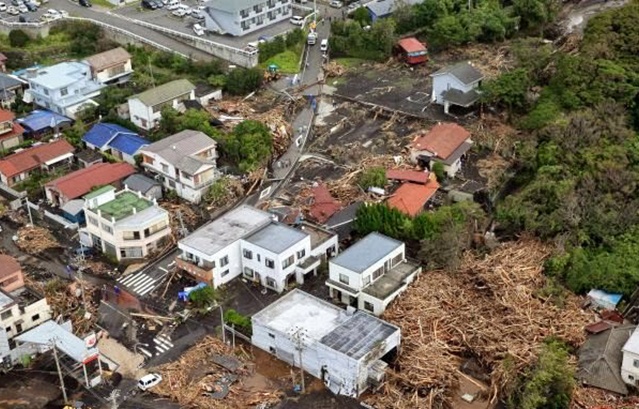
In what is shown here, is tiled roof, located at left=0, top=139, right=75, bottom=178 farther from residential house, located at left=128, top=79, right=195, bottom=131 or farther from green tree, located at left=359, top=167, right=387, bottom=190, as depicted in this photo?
green tree, located at left=359, top=167, right=387, bottom=190

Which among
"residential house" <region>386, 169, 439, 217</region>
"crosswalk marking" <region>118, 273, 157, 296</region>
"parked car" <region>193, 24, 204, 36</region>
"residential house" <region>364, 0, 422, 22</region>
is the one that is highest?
"residential house" <region>364, 0, 422, 22</region>

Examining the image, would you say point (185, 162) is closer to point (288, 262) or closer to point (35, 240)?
point (35, 240)

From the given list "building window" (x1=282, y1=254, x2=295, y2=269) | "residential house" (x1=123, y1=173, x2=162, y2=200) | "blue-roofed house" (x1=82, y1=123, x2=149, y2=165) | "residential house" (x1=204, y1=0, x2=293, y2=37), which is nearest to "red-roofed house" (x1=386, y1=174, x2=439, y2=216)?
"building window" (x1=282, y1=254, x2=295, y2=269)

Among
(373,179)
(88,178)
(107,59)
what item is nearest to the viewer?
(373,179)

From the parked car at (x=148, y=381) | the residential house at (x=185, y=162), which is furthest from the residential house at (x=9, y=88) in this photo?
the parked car at (x=148, y=381)

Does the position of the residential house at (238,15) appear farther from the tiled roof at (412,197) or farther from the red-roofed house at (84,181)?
the tiled roof at (412,197)

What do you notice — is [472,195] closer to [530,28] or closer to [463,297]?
[463,297]

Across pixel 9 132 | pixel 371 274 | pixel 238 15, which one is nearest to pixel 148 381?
pixel 371 274
